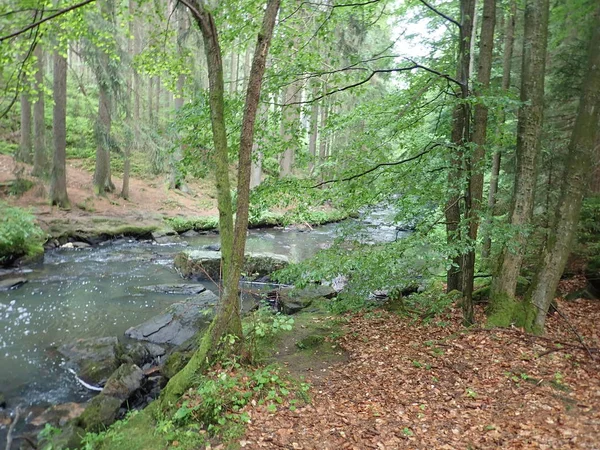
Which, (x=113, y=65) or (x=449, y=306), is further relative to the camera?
(x=113, y=65)

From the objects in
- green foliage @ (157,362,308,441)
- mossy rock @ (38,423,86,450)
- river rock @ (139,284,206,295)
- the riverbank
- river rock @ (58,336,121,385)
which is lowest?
river rock @ (58,336,121,385)

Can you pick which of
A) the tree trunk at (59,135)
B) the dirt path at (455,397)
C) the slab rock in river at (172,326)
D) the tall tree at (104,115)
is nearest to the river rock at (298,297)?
the slab rock in river at (172,326)

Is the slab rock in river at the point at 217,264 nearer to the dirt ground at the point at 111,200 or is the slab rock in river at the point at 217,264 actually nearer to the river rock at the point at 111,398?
the river rock at the point at 111,398

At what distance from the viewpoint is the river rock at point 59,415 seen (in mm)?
5688

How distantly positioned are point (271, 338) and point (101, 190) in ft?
56.2

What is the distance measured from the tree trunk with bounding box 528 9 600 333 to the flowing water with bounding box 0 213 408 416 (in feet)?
8.73

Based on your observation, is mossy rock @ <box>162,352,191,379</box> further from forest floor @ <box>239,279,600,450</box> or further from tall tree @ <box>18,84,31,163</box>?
tall tree @ <box>18,84,31,163</box>

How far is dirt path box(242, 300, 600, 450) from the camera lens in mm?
3926

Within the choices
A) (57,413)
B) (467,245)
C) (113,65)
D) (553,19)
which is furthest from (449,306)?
(113,65)

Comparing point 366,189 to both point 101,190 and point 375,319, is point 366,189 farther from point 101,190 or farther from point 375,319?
point 101,190

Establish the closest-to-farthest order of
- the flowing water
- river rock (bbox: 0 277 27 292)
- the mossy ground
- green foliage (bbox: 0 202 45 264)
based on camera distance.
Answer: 1. the mossy ground
2. the flowing water
3. river rock (bbox: 0 277 27 292)
4. green foliage (bbox: 0 202 45 264)

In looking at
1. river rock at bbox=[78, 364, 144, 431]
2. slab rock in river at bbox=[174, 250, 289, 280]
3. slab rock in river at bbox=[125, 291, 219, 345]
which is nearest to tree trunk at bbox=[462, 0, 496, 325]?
slab rock in river at bbox=[125, 291, 219, 345]

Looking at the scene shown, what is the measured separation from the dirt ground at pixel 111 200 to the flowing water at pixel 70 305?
99.9 inches

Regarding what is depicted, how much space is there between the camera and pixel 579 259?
8.02 meters
